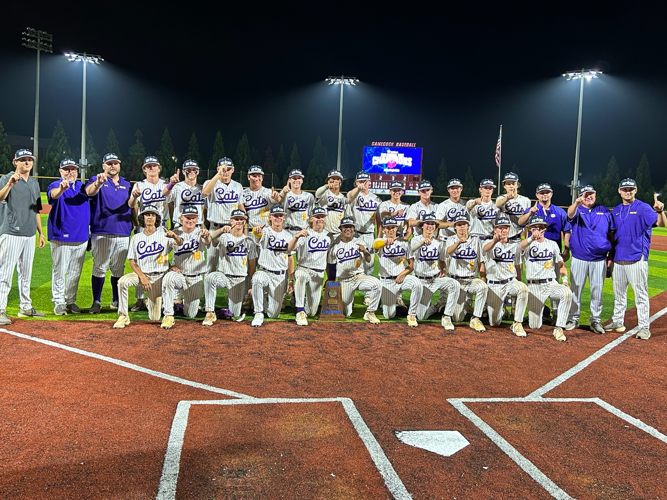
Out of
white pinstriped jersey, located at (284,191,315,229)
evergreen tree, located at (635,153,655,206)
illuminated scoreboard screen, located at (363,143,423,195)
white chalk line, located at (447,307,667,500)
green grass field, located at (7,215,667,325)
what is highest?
evergreen tree, located at (635,153,655,206)

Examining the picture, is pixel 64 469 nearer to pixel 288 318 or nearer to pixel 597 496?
pixel 597 496

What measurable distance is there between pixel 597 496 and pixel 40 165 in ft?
171

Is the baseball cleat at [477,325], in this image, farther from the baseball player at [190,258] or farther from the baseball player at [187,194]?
the baseball player at [187,194]

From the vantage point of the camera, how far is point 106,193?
7.67m

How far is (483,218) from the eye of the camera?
29.1 feet

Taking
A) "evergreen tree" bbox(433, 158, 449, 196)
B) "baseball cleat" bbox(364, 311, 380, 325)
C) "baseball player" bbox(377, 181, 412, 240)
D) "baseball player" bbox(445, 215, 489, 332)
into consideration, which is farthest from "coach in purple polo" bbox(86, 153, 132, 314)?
"evergreen tree" bbox(433, 158, 449, 196)

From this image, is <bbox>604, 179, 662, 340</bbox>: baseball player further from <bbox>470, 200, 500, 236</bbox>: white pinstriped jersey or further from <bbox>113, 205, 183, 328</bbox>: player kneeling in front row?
<bbox>113, 205, 183, 328</bbox>: player kneeling in front row

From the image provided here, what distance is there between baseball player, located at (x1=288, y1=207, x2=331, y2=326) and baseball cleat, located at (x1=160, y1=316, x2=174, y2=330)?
1.82m

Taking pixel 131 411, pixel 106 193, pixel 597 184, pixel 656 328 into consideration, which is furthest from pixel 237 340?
pixel 597 184

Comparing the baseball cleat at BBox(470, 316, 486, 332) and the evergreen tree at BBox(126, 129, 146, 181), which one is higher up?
the evergreen tree at BBox(126, 129, 146, 181)

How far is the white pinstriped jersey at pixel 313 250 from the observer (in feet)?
26.1

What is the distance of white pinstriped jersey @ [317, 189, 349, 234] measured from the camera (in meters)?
9.13

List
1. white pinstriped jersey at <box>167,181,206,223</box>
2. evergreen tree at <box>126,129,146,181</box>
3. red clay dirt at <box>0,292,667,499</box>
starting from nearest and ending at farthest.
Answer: red clay dirt at <box>0,292,667,499</box> < white pinstriped jersey at <box>167,181,206,223</box> < evergreen tree at <box>126,129,146,181</box>

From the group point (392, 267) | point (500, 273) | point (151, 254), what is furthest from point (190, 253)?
point (500, 273)
